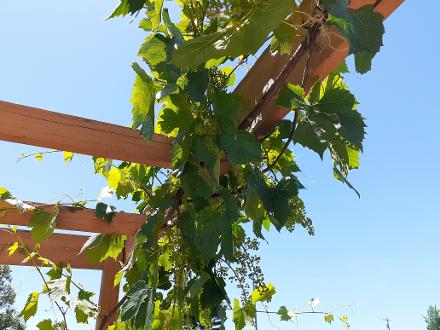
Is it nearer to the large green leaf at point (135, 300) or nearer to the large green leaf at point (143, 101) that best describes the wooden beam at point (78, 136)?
the large green leaf at point (143, 101)

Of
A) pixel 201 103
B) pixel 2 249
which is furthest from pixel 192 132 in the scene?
pixel 2 249

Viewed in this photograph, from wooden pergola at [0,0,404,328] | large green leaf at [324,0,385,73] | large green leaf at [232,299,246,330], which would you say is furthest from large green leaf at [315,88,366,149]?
large green leaf at [232,299,246,330]

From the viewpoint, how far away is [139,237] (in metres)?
1.29

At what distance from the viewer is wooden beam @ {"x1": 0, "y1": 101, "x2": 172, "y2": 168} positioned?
1.34 metres

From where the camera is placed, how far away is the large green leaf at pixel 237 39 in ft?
2.16

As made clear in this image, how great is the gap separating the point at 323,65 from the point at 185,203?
48 centimetres

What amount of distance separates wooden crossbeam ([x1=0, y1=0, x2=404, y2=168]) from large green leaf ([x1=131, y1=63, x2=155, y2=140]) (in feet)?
0.85

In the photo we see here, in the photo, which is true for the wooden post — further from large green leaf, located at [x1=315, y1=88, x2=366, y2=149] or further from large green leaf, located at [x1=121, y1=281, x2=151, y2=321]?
large green leaf, located at [x1=315, y1=88, x2=366, y2=149]

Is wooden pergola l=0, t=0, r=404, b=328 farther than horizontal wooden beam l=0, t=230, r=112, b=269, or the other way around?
horizontal wooden beam l=0, t=230, r=112, b=269

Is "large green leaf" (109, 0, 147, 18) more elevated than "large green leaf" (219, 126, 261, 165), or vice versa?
"large green leaf" (109, 0, 147, 18)

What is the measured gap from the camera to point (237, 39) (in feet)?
2.18

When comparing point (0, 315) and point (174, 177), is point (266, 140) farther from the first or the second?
point (0, 315)

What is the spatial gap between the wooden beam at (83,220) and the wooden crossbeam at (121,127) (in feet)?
1.62

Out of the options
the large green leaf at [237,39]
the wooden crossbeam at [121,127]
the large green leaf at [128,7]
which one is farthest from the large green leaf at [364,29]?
the large green leaf at [128,7]
